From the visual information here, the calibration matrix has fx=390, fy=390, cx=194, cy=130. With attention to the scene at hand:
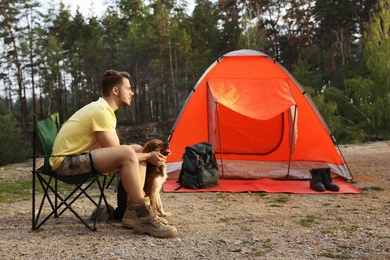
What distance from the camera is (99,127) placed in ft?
9.45

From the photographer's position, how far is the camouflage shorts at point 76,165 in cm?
286

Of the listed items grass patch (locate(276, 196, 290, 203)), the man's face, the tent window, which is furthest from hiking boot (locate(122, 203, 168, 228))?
the tent window

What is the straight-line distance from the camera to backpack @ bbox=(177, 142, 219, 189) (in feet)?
16.7

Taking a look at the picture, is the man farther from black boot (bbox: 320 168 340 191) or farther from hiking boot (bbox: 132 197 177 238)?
black boot (bbox: 320 168 340 191)

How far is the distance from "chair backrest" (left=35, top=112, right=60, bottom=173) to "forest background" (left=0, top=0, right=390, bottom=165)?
55.3 ft

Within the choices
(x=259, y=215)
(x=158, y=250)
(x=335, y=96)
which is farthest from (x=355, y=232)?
(x=335, y=96)

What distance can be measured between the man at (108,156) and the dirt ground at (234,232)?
5.3 inches

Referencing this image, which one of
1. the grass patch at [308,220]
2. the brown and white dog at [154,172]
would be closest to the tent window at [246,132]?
the grass patch at [308,220]

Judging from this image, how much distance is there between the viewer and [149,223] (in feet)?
9.45

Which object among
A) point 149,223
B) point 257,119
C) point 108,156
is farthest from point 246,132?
point 108,156

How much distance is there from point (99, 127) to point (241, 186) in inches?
111

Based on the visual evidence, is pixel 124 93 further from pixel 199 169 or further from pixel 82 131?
pixel 199 169

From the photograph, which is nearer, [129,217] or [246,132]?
[129,217]

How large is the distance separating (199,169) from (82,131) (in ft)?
7.69
